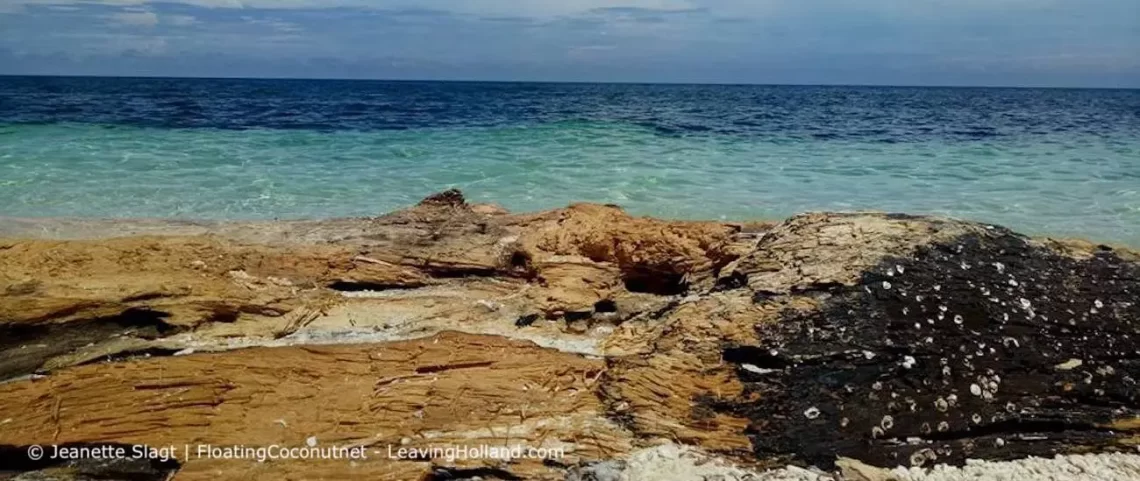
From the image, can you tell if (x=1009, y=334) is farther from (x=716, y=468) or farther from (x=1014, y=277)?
(x=716, y=468)

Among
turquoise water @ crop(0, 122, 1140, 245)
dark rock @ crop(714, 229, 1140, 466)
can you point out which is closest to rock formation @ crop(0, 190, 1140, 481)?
dark rock @ crop(714, 229, 1140, 466)

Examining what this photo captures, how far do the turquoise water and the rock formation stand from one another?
4.81m

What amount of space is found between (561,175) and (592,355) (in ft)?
26.3

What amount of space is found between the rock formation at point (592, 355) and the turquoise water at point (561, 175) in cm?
481

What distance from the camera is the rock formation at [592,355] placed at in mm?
2617

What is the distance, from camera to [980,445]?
8.75 ft

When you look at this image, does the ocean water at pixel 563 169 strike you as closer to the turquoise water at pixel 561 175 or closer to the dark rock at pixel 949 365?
the turquoise water at pixel 561 175

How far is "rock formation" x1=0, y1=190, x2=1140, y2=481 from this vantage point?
262 cm

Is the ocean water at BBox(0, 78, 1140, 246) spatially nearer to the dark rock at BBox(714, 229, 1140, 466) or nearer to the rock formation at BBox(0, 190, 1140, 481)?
the rock formation at BBox(0, 190, 1140, 481)

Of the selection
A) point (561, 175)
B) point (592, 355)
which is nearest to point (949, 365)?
point (592, 355)

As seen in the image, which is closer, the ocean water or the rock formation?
the rock formation

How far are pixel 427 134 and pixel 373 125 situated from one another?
121 inches

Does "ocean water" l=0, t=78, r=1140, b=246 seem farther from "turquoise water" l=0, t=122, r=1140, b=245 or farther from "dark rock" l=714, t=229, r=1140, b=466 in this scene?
"dark rock" l=714, t=229, r=1140, b=466

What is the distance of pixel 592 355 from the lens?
321 centimetres
